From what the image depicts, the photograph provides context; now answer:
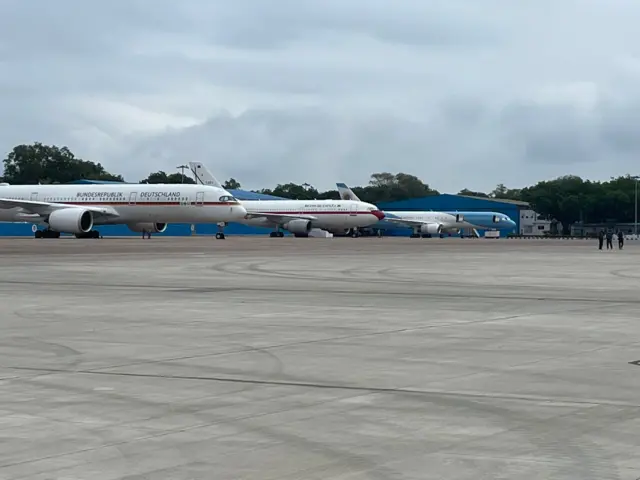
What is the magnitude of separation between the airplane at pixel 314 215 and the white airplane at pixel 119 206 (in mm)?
23970

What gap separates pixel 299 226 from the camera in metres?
93.6

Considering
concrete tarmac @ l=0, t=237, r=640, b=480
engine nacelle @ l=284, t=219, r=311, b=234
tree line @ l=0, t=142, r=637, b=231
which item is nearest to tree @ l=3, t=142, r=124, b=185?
tree line @ l=0, t=142, r=637, b=231

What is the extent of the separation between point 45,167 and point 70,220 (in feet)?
294

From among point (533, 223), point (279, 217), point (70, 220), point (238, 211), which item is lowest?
point (533, 223)

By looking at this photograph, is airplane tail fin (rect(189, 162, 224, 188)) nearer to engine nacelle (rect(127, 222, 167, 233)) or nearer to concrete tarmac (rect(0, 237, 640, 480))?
engine nacelle (rect(127, 222, 167, 233))

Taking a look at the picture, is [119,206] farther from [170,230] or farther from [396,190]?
[396,190]

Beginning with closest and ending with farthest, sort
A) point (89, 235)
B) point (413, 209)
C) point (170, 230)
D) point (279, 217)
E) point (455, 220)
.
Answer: point (89, 235)
point (279, 217)
point (170, 230)
point (455, 220)
point (413, 209)

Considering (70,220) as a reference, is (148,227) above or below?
below

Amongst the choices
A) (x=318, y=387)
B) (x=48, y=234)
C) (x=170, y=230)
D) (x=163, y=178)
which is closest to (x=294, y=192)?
(x=163, y=178)

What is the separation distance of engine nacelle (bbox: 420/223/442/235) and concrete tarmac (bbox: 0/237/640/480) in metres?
93.7

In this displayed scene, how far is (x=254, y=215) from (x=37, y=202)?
97.3 feet

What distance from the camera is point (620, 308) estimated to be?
17.1 metres

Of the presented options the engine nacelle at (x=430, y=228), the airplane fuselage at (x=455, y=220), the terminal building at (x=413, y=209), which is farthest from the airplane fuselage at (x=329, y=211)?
the airplane fuselage at (x=455, y=220)

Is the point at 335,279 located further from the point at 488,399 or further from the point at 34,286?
the point at 488,399
